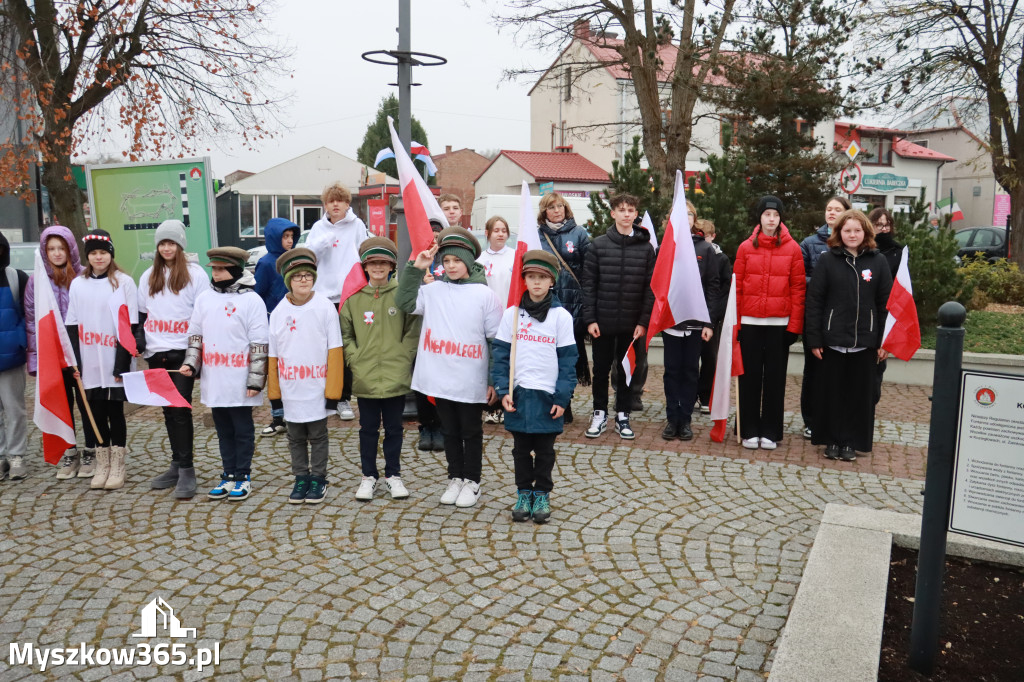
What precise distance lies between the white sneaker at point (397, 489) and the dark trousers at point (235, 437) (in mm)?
1000

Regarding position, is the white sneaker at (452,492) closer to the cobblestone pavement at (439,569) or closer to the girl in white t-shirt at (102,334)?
the cobblestone pavement at (439,569)

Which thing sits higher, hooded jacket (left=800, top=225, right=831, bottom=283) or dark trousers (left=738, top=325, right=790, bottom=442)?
hooded jacket (left=800, top=225, right=831, bottom=283)

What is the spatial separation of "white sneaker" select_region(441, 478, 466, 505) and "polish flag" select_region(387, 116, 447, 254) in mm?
1595

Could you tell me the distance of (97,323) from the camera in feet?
18.8

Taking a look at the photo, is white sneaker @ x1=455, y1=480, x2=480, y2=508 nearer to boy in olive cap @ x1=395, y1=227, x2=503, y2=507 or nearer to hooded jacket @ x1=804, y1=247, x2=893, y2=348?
boy in olive cap @ x1=395, y1=227, x2=503, y2=507

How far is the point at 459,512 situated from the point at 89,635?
7.24 feet

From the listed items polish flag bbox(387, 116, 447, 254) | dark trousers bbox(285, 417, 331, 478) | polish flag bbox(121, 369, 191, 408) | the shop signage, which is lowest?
dark trousers bbox(285, 417, 331, 478)

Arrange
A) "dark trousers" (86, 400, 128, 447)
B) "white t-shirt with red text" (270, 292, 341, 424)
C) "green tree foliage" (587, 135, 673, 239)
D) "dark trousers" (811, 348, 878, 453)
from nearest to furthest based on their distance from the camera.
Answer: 1. "white t-shirt with red text" (270, 292, 341, 424)
2. "dark trousers" (86, 400, 128, 447)
3. "dark trousers" (811, 348, 878, 453)
4. "green tree foliage" (587, 135, 673, 239)

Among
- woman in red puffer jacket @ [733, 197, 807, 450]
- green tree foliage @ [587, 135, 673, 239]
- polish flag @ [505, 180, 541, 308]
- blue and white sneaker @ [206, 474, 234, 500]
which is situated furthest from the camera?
green tree foliage @ [587, 135, 673, 239]

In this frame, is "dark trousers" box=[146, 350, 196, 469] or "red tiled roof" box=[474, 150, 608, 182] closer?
"dark trousers" box=[146, 350, 196, 469]

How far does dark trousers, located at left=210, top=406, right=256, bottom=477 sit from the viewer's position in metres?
5.42

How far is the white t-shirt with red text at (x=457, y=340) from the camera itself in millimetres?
5148

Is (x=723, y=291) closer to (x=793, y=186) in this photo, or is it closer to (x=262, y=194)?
(x=793, y=186)

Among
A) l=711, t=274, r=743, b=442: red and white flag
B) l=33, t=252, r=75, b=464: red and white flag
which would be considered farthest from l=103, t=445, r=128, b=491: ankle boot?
l=711, t=274, r=743, b=442: red and white flag
